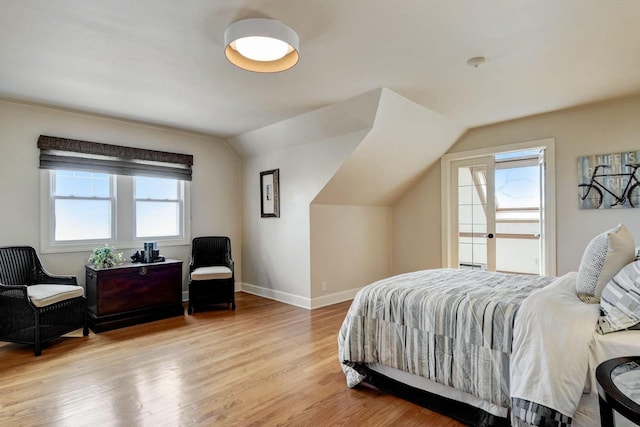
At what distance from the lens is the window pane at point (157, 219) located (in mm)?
4699

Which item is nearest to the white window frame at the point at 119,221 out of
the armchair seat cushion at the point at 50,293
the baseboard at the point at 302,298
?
the armchair seat cushion at the point at 50,293

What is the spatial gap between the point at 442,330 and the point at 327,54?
2.14 meters

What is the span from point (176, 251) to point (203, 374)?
2.74 m

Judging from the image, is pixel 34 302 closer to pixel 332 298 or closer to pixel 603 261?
pixel 332 298

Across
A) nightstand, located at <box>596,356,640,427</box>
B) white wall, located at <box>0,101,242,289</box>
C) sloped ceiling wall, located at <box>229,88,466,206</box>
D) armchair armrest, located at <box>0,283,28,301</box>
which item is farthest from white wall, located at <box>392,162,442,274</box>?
armchair armrest, located at <box>0,283,28,301</box>

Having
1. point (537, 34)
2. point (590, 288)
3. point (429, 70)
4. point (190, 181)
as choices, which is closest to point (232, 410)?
point (590, 288)

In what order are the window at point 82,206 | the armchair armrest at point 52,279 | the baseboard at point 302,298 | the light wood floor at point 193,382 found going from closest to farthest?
the light wood floor at point 193,382 < the armchair armrest at point 52,279 < the window at point 82,206 < the baseboard at point 302,298

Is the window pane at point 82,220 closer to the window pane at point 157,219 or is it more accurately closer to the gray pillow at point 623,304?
the window pane at point 157,219

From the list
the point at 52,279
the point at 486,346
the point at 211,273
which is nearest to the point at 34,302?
the point at 52,279

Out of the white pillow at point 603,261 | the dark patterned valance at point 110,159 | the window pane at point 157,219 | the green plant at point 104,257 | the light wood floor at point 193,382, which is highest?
the dark patterned valance at point 110,159

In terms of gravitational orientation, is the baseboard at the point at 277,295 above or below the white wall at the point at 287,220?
below

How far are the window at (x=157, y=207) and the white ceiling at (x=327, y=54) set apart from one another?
1.10m

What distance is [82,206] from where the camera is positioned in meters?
4.23

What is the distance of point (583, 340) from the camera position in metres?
1.57
